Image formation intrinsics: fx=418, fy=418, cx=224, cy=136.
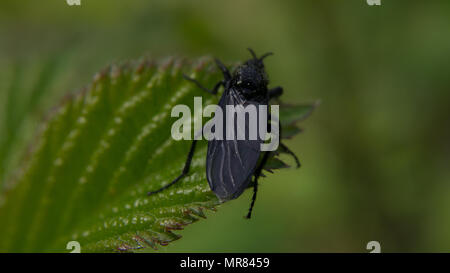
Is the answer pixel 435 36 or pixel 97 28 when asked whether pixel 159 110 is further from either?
pixel 435 36

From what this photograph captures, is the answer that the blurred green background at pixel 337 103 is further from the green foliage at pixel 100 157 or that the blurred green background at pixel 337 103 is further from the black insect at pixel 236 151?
the green foliage at pixel 100 157

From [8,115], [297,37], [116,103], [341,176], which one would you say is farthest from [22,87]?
[341,176]

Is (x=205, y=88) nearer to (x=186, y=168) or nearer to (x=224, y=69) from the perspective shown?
(x=224, y=69)

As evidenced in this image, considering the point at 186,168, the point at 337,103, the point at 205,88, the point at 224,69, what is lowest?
the point at 186,168

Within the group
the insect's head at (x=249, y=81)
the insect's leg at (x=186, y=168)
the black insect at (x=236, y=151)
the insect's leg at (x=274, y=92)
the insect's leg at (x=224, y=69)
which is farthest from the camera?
the insect's leg at (x=274, y=92)

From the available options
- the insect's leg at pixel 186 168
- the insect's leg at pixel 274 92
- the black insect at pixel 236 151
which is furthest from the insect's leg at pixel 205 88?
the insect's leg at pixel 274 92

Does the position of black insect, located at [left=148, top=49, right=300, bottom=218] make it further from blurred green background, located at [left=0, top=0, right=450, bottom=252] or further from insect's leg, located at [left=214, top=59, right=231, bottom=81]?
blurred green background, located at [left=0, top=0, right=450, bottom=252]

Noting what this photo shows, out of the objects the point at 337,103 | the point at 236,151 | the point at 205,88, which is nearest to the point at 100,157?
the point at 205,88

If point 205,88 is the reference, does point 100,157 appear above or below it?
below
